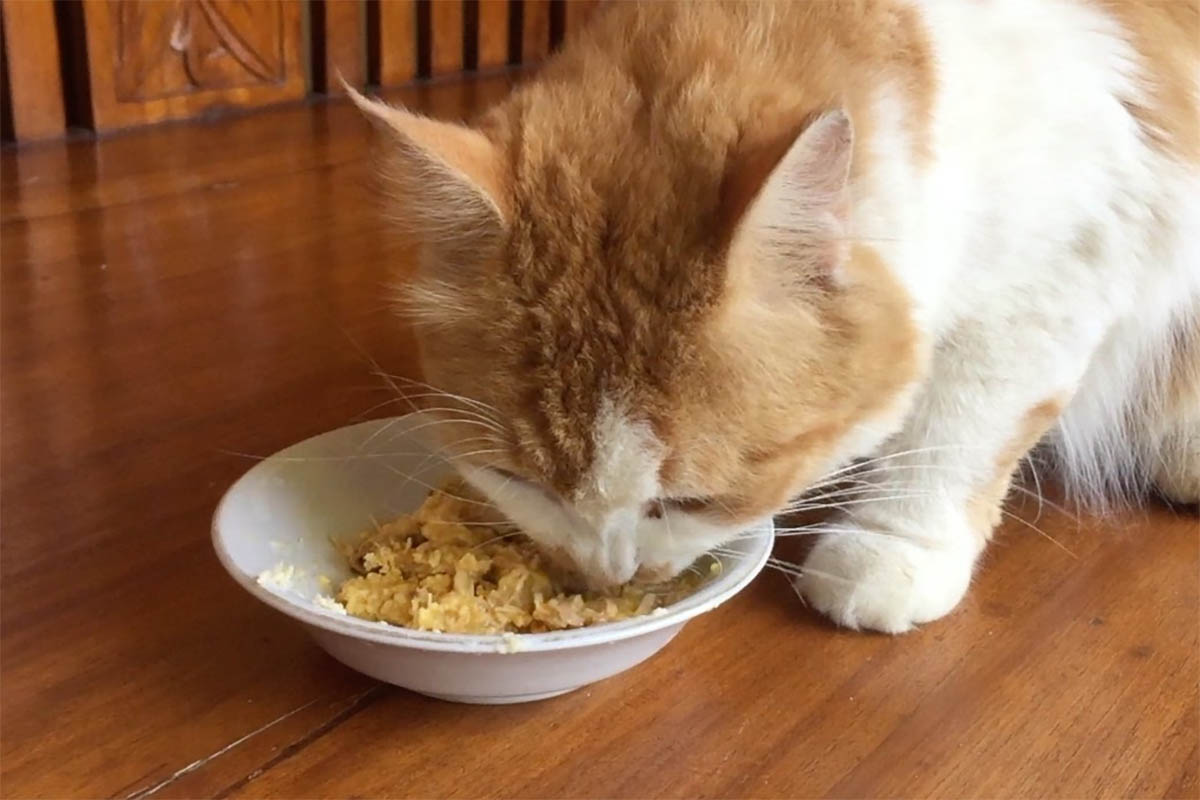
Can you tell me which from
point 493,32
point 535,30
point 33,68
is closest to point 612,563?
point 33,68

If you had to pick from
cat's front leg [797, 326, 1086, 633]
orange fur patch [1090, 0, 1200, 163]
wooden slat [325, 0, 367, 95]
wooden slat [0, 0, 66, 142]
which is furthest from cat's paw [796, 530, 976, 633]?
wooden slat [325, 0, 367, 95]

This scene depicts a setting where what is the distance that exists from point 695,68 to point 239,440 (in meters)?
0.61

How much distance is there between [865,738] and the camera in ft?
2.84

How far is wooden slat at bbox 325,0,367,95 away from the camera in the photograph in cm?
285

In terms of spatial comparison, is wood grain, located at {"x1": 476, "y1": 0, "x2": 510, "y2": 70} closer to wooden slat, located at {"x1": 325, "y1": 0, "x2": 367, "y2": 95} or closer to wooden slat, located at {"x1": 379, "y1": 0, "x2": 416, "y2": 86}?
wooden slat, located at {"x1": 379, "y1": 0, "x2": 416, "y2": 86}

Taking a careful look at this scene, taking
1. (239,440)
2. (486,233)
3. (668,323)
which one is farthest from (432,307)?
(239,440)

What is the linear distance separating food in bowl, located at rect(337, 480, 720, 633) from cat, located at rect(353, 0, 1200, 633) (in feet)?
0.11

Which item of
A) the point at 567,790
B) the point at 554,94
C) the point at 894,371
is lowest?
the point at 567,790

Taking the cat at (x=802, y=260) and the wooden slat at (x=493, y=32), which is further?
the wooden slat at (x=493, y=32)

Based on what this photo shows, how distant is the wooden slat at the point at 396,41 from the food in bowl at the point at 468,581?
7.12 feet

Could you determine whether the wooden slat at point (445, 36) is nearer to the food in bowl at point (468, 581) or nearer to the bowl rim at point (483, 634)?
the food in bowl at point (468, 581)

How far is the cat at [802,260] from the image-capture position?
0.80 meters

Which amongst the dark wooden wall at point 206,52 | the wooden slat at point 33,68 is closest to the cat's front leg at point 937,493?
the dark wooden wall at point 206,52

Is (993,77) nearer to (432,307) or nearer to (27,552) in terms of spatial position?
(432,307)
